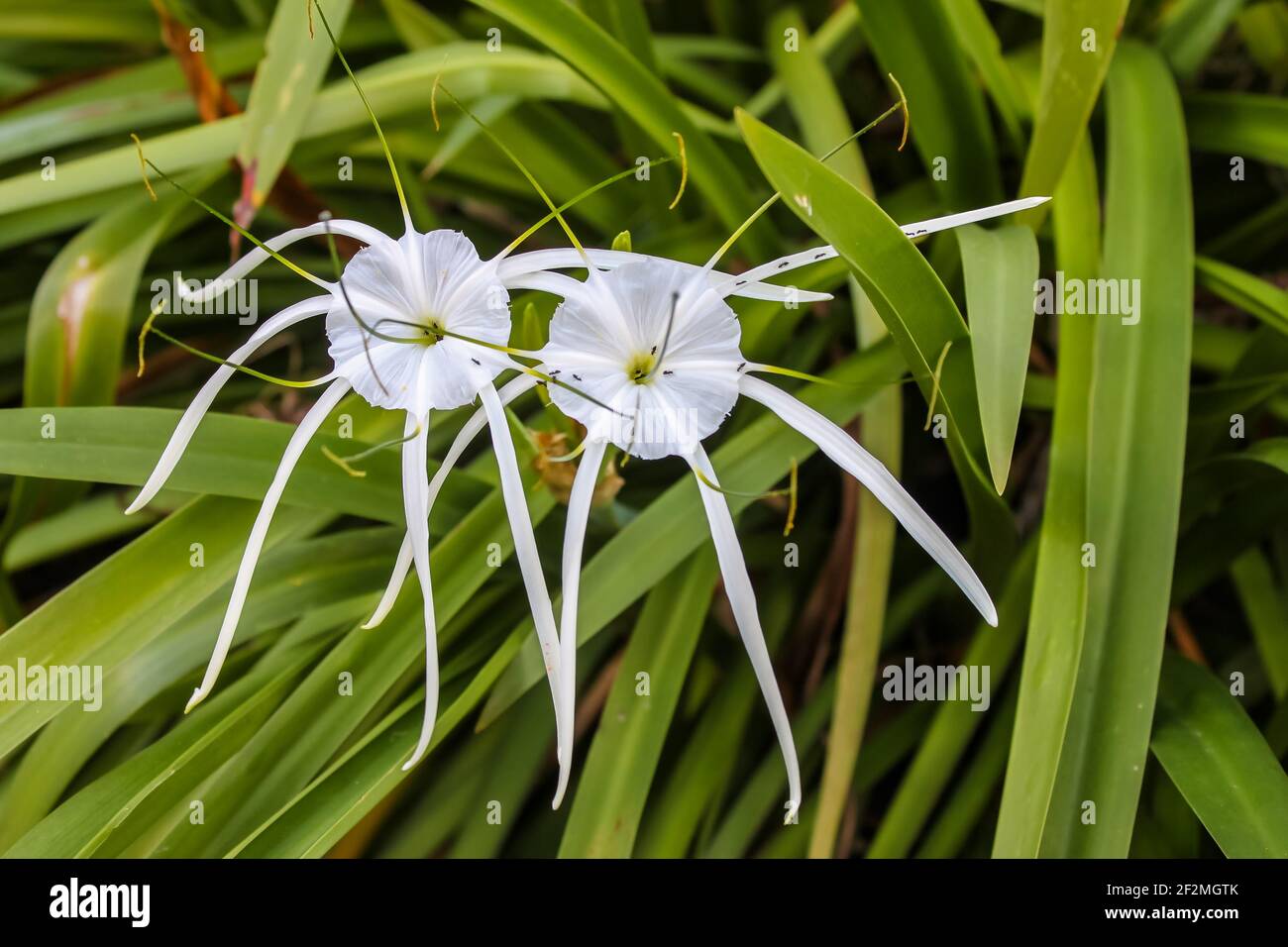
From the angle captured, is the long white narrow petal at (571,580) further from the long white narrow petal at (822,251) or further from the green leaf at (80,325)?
the green leaf at (80,325)

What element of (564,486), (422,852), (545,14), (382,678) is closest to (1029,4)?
(545,14)

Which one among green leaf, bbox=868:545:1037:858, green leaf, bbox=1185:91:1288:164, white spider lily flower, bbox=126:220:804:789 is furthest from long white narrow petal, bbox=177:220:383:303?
green leaf, bbox=1185:91:1288:164

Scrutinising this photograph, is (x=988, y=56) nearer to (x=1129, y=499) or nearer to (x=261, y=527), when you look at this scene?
(x=1129, y=499)

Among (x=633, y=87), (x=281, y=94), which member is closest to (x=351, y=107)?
(x=281, y=94)

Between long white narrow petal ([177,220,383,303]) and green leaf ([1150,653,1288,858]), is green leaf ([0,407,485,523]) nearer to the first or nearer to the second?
Answer: long white narrow petal ([177,220,383,303])

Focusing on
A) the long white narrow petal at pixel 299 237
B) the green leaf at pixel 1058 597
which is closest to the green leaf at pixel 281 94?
the long white narrow petal at pixel 299 237

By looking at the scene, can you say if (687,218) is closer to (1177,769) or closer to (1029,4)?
(1029,4)
